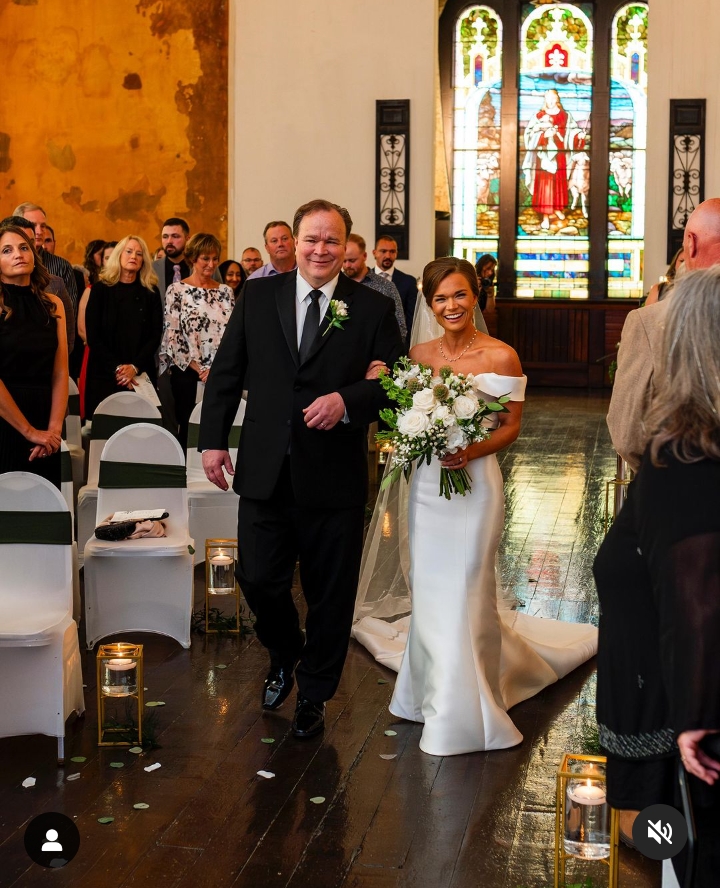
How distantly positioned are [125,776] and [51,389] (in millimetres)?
2137

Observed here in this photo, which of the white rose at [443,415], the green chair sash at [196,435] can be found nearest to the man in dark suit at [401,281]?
the green chair sash at [196,435]

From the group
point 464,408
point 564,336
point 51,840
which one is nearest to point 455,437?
point 464,408

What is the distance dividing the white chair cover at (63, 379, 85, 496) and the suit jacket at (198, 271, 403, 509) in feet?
11.4

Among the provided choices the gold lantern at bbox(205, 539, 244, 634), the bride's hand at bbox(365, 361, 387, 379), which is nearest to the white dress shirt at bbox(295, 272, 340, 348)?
the bride's hand at bbox(365, 361, 387, 379)

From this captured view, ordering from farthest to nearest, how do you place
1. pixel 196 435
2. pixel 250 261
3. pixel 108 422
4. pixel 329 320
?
pixel 250 261 < pixel 196 435 < pixel 108 422 < pixel 329 320

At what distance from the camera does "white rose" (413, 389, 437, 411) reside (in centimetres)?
427

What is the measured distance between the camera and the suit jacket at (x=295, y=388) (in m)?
4.31

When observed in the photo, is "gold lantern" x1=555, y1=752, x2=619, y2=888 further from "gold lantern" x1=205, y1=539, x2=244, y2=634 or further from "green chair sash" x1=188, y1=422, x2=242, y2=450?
"green chair sash" x1=188, y1=422, x2=242, y2=450

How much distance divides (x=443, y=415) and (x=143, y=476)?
2.13 meters

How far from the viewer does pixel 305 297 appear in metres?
4.39

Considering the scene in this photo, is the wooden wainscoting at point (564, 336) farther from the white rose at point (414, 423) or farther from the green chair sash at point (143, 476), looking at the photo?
the white rose at point (414, 423)

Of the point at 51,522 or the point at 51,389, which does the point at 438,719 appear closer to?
the point at 51,522

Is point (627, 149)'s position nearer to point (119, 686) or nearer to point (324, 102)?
point (324, 102)

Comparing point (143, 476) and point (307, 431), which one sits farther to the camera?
point (143, 476)
